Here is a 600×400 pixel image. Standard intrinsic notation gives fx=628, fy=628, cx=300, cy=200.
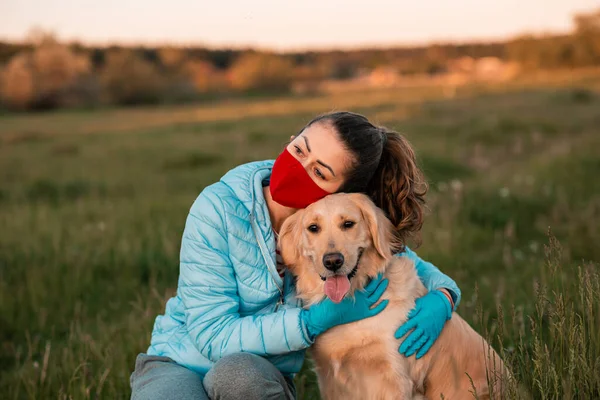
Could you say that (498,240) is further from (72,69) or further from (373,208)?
(72,69)

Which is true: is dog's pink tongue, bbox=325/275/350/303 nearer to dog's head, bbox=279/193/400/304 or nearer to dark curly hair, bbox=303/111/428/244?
dog's head, bbox=279/193/400/304

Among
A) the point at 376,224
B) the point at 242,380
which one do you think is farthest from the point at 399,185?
the point at 242,380

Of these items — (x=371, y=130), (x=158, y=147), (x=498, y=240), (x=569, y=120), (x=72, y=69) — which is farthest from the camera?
(x=72, y=69)

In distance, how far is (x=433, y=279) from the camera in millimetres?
3209

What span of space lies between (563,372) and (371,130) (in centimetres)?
132

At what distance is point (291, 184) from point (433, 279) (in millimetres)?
923

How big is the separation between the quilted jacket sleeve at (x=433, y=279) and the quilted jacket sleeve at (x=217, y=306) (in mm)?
792

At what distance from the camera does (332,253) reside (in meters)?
2.76

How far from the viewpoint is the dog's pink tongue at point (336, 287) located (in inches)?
108

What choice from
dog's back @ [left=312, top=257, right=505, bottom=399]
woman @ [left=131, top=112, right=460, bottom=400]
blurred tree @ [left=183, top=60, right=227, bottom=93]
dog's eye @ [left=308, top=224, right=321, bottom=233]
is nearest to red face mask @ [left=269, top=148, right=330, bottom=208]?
woman @ [left=131, top=112, right=460, bottom=400]

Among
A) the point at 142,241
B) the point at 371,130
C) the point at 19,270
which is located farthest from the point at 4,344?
the point at 371,130

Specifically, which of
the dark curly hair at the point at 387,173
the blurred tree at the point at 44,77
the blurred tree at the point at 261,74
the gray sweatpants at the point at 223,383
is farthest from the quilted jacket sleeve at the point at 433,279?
the blurred tree at the point at 261,74

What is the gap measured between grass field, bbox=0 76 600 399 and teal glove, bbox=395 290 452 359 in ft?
0.69

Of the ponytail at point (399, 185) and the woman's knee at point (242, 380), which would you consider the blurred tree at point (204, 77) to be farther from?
the woman's knee at point (242, 380)
